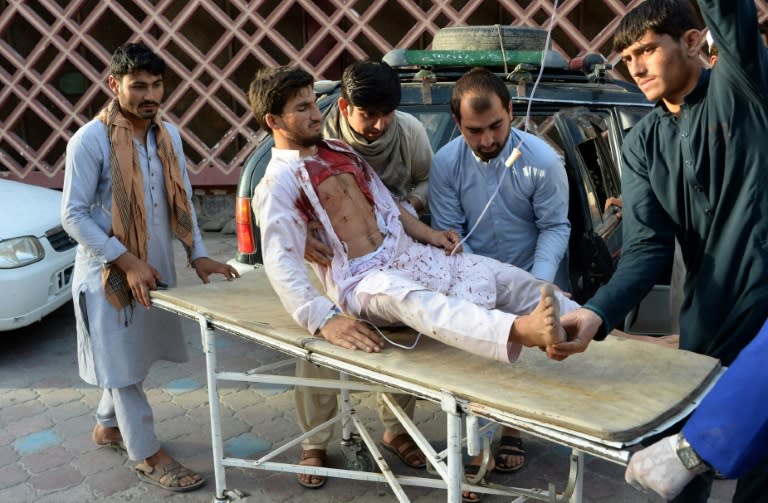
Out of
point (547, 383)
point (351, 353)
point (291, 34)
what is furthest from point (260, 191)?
point (291, 34)

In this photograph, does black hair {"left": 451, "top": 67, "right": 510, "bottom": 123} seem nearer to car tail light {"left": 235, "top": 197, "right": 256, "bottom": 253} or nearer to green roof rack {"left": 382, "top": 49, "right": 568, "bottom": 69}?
green roof rack {"left": 382, "top": 49, "right": 568, "bottom": 69}

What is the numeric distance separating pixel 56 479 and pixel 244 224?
1255 millimetres

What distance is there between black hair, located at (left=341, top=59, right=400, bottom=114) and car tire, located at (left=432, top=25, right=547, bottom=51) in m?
1.71

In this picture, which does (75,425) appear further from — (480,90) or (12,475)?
(480,90)

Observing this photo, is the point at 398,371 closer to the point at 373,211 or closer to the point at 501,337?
the point at 501,337

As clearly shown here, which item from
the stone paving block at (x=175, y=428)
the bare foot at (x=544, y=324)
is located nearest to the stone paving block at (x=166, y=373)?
the stone paving block at (x=175, y=428)

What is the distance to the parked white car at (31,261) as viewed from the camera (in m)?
3.60

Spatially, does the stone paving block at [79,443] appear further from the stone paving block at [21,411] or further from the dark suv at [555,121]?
the dark suv at [555,121]

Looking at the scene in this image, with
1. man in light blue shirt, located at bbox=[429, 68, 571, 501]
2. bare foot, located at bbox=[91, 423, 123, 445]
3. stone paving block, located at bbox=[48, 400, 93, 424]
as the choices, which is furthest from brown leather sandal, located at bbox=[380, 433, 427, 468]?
stone paving block, located at bbox=[48, 400, 93, 424]

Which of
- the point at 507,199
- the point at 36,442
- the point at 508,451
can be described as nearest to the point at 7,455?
the point at 36,442

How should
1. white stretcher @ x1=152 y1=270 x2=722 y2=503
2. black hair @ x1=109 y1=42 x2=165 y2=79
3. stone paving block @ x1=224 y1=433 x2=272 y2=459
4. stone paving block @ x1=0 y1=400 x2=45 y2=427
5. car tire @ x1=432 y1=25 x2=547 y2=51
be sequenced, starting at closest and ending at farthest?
1. white stretcher @ x1=152 y1=270 x2=722 y2=503
2. black hair @ x1=109 y1=42 x2=165 y2=79
3. stone paving block @ x1=224 y1=433 x2=272 y2=459
4. stone paving block @ x1=0 y1=400 x2=45 y2=427
5. car tire @ x1=432 y1=25 x2=547 y2=51

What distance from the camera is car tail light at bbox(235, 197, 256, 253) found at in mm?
3201

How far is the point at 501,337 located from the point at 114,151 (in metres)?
1.51

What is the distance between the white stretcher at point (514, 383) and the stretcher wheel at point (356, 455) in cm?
38
